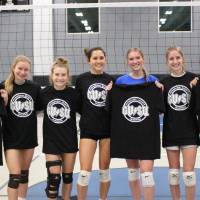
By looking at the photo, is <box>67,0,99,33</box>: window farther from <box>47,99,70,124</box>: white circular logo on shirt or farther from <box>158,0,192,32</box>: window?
<box>47,99,70,124</box>: white circular logo on shirt

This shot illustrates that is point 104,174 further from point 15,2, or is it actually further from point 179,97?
point 15,2

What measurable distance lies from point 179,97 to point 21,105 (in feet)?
5.23

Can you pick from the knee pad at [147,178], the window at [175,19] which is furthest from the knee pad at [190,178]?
the window at [175,19]

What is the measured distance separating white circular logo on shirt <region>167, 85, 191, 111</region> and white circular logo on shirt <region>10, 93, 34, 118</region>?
1.43m

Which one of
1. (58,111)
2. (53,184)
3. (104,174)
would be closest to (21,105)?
(58,111)

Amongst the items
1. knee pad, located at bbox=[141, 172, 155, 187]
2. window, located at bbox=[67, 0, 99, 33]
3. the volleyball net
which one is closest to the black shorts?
knee pad, located at bbox=[141, 172, 155, 187]

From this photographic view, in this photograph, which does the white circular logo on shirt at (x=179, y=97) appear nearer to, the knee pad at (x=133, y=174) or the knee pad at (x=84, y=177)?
the knee pad at (x=133, y=174)

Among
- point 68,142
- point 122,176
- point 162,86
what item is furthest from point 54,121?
point 122,176

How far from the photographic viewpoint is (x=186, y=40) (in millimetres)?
12844

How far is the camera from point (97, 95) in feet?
14.7

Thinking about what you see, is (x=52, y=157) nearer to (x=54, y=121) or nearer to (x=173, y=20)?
(x=54, y=121)

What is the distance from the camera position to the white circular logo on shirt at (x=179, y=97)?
4.28 m

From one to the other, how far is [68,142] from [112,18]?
30.1 feet

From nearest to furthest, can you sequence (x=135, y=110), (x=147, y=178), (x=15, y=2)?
(x=147, y=178) → (x=135, y=110) → (x=15, y=2)
